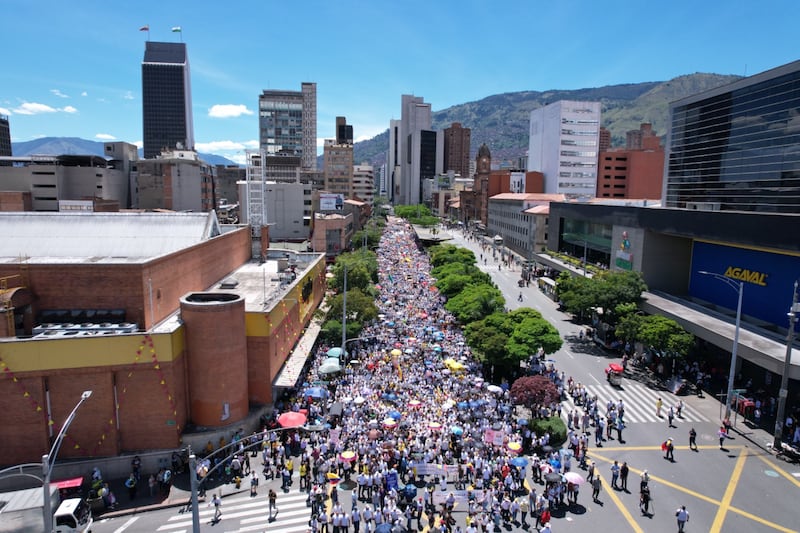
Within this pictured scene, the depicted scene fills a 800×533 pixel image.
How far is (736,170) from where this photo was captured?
153 feet

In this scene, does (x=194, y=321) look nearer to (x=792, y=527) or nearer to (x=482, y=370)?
(x=482, y=370)

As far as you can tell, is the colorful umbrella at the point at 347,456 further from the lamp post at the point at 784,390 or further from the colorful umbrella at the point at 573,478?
the lamp post at the point at 784,390

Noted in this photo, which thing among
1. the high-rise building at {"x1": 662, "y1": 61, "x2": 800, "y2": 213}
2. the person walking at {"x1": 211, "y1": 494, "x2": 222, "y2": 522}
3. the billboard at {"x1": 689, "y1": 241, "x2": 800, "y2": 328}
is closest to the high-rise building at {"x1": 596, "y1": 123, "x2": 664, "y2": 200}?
the high-rise building at {"x1": 662, "y1": 61, "x2": 800, "y2": 213}

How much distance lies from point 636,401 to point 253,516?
2540 cm

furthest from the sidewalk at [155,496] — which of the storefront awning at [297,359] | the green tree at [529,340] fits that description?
the green tree at [529,340]

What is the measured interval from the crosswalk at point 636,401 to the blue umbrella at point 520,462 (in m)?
8.56

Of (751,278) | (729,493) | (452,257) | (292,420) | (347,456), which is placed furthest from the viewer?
(452,257)

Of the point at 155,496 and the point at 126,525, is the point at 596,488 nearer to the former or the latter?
the point at 155,496

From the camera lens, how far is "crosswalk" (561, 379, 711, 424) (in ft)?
108

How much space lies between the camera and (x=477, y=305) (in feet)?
149

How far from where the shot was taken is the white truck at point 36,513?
1997 cm

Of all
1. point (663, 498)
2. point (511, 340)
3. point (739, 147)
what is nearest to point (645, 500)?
point (663, 498)

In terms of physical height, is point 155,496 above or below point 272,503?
below

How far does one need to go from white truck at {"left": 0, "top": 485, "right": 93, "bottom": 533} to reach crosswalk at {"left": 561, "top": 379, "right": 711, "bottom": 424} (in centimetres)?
2567
